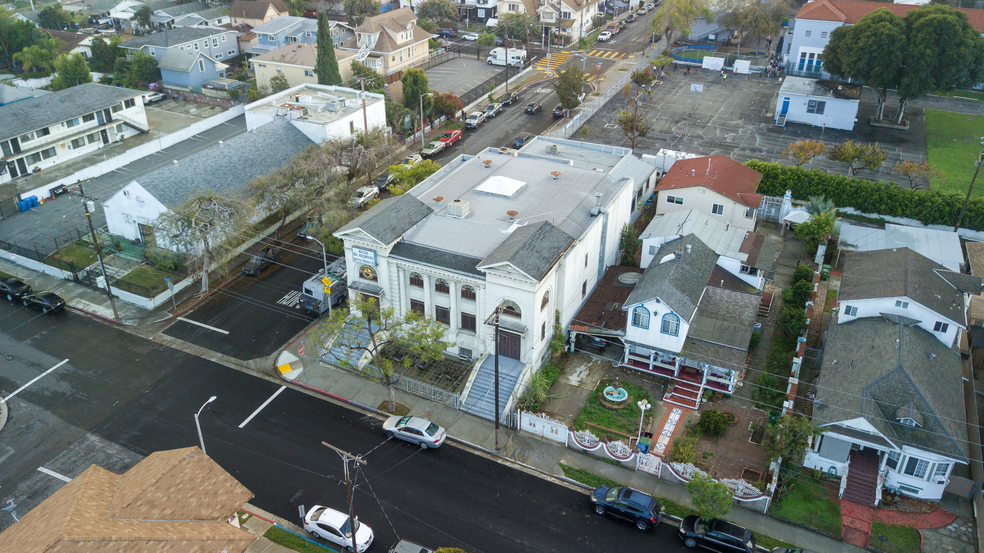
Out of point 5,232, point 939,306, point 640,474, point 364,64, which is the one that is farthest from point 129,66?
point 939,306

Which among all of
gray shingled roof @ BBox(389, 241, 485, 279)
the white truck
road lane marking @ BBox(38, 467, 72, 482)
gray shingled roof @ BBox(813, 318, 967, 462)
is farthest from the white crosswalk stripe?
the white truck

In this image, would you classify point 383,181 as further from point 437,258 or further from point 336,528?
point 336,528

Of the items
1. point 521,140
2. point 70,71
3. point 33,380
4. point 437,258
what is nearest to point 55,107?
point 70,71

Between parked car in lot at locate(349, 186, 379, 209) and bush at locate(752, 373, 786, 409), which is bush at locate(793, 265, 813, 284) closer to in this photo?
bush at locate(752, 373, 786, 409)

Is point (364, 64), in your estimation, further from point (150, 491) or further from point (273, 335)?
point (150, 491)

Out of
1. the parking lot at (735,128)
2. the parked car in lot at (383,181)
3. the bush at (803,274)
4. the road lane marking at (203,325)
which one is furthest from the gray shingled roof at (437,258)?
the parking lot at (735,128)

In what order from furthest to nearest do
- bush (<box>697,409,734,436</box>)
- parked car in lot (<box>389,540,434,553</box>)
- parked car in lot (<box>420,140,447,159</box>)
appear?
parked car in lot (<box>420,140,447,159</box>), bush (<box>697,409,734,436</box>), parked car in lot (<box>389,540,434,553</box>)
